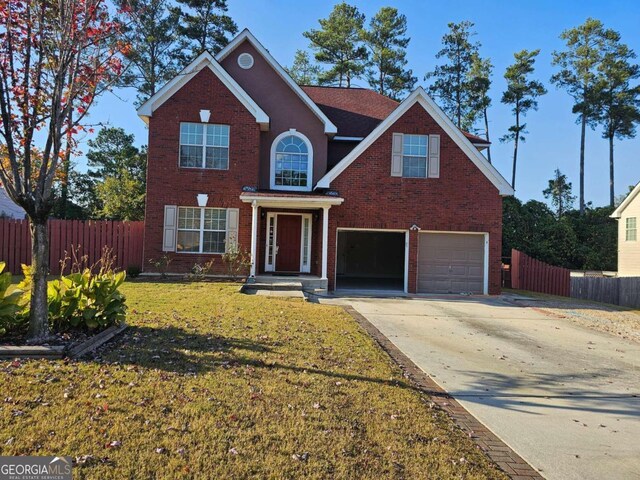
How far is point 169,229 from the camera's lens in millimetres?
16375

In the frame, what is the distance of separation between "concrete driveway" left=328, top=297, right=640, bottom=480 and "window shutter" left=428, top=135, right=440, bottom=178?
19.6 ft

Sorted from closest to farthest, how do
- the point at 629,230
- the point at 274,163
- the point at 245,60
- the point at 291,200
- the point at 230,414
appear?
the point at 230,414, the point at 291,200, the point at 274,163, the point at 245,60, the point at 629,230

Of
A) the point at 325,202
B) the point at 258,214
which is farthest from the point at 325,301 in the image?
the point at 258,214

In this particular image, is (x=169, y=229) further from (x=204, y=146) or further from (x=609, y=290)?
(x=609, y=290)

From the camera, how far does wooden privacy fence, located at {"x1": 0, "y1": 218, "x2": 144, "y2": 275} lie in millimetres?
17109

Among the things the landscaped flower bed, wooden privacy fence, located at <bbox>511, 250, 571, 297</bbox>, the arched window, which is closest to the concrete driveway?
the landscaped flower bed

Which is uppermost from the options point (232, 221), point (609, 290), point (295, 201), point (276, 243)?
point (295, 201)

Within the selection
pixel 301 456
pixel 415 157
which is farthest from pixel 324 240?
pixel 301 456

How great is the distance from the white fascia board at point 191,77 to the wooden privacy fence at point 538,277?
1284cm

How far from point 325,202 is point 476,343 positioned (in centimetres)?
Answer: 805

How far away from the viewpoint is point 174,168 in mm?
16438

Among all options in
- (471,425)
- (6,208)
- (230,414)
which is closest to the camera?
(230,414)

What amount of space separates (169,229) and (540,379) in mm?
13259

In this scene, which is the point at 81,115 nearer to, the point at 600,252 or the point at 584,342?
the point at 584,342
